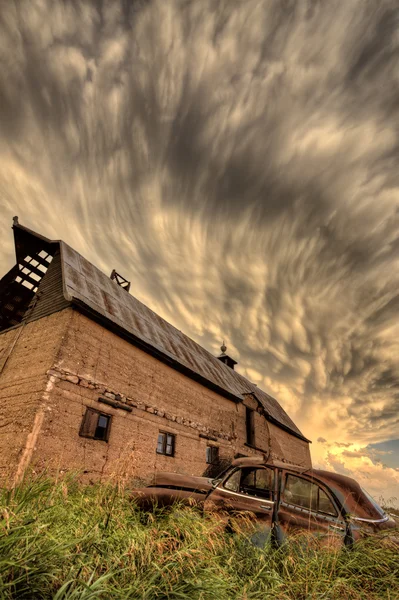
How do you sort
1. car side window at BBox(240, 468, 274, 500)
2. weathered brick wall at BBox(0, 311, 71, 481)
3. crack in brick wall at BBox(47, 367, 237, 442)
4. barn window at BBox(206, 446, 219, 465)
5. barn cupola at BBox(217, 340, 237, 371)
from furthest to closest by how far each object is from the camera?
1. barn cupola at BBox(217, 340, 237, 371)
2. barn window at BBox(206, 446, 219, 465)
3. crack in brick wall at BBox(47, 367, 237, 442)
4. weathered brick wall at BBox(0, 311, 71, 481)
5. car side window at BBox(240, 468, 274, 500)

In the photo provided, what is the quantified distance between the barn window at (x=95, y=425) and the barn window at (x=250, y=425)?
10896 mm

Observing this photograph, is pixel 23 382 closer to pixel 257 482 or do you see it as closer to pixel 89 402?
pixel 89 402

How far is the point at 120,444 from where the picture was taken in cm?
953

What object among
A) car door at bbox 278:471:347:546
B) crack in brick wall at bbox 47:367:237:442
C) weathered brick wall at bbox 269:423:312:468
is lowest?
car door at bbox 278:471:347:546

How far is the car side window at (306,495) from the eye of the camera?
437cm

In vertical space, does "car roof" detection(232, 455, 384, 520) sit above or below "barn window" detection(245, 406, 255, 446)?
below

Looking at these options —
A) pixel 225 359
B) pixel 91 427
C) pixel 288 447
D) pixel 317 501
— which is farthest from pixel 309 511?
pixel 225 359

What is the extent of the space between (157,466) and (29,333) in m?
6.64

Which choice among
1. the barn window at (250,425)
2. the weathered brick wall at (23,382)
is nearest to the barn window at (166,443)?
the weathered brick wall at (23,382)

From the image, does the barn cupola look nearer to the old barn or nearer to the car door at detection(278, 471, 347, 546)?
the old barn

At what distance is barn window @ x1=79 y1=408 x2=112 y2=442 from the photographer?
862 centimetres

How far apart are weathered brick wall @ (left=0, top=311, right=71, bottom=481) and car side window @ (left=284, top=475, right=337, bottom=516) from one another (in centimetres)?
627


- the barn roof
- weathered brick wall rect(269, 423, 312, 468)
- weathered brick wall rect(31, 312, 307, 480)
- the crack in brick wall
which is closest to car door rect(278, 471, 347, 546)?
weathered brick wall rect(31, 312, 307, 480)

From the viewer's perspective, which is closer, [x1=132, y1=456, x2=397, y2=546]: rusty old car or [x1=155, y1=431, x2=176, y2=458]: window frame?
[x1=132, y1=456, x2=397, y2=546]: rusty old car
